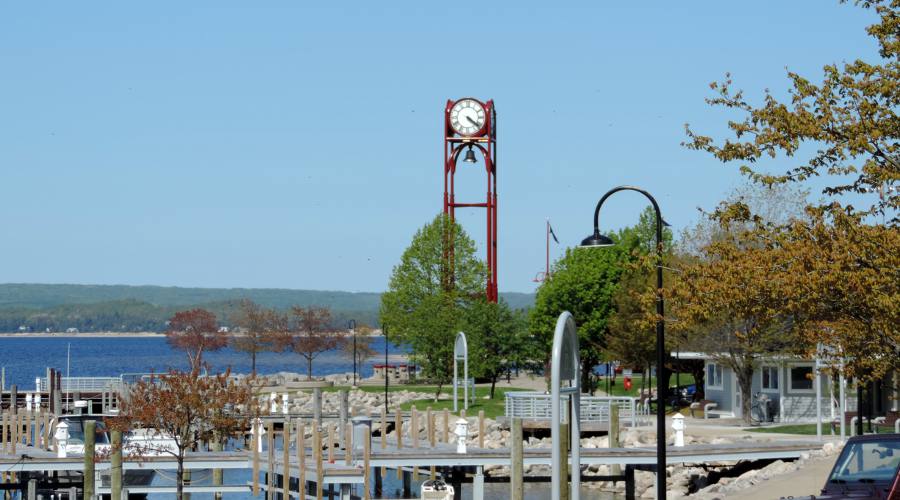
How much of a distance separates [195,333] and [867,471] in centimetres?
11523

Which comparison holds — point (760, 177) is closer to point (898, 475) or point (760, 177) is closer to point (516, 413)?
point (898, 475)

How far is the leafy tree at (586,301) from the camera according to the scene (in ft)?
268

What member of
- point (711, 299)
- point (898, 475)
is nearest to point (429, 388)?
point (711, 299)

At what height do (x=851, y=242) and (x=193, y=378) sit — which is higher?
(x=851, y=242)

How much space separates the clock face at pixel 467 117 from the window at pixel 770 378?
42.3m

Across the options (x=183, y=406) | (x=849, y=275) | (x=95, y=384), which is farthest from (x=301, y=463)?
(x=95, y=384)

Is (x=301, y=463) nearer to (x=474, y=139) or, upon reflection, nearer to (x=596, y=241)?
(x=596, y=241)

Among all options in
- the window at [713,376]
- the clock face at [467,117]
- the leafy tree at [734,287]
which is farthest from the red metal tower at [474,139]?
the leafy tree at [734,287]

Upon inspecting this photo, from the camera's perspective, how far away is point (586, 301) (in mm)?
82750

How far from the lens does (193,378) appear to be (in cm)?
3784

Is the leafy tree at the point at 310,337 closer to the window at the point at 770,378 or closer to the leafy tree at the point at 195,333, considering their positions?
the leafy tree at the point at 195,333

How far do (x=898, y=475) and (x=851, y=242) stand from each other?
521cm

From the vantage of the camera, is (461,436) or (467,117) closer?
(461,436)

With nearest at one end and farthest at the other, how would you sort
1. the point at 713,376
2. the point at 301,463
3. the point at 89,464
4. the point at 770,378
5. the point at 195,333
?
the point at 301,463
the point at 89,464
the point at 770,378
the point at 713,376
the point at 195,333
